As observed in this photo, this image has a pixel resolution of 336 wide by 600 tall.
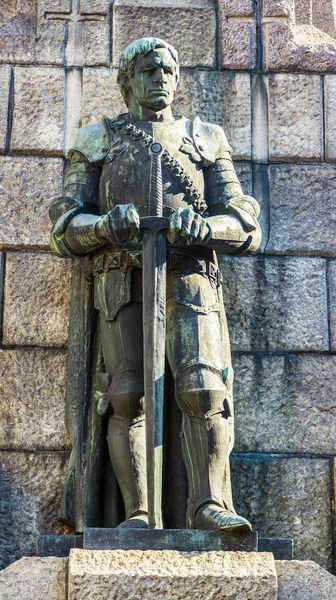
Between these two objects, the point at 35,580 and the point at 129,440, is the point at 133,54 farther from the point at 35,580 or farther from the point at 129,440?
the point at 35,580

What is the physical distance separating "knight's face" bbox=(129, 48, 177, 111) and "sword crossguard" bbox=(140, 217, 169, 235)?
826 millimetres

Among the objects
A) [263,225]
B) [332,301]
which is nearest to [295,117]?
[263,225]

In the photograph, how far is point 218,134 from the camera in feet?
24.1

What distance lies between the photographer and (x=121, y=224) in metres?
6.59

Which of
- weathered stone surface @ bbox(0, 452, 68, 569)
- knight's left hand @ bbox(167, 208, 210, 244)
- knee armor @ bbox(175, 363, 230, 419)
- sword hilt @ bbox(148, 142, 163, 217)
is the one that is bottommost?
weathered stone surface @ bbox(0, 452, 68, 569)

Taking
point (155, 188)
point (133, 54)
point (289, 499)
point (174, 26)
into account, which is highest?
point (174, 26)

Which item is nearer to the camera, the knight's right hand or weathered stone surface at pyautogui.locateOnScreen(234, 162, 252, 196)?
the knight's right hand

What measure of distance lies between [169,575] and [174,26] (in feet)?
12.2

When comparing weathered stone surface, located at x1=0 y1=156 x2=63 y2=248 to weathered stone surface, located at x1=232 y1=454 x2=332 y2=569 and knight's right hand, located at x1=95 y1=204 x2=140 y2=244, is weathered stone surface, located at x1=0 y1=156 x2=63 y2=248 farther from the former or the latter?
weathered stone surface, located at x1=232 y1=454 x2=332 y2=569

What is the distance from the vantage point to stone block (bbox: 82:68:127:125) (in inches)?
319

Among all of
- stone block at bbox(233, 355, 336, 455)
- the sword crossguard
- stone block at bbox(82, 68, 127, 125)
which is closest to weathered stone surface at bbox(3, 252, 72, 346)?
stone block at bbox(82, 68, 127, 125)

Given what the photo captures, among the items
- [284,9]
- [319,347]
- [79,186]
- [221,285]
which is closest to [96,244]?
[79,186]

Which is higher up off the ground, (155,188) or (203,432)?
(155,188)

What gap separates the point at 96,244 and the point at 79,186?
431mm
